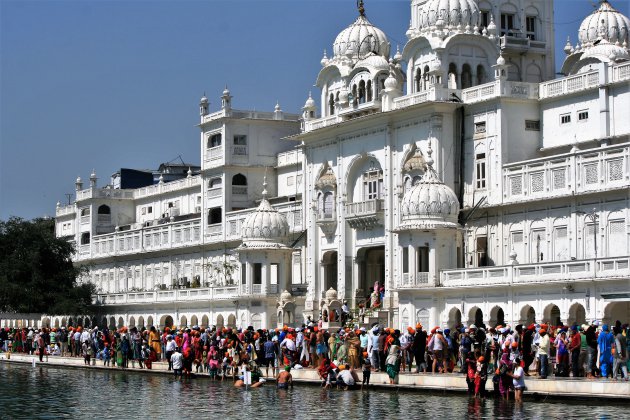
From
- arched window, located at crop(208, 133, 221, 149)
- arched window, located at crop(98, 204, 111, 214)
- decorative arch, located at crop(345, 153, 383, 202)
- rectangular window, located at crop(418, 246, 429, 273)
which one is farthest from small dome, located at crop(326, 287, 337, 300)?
arched window, located at crop(98, 204, 111, 214)

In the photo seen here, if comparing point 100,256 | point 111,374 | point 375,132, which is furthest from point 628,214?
point 100,256


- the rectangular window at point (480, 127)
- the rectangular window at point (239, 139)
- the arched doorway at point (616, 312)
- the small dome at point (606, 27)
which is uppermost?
the small dome at point (606, 27)

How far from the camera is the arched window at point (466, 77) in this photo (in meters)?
64.9

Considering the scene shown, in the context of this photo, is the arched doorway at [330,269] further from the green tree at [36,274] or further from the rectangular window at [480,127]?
the green tree at [36,274]

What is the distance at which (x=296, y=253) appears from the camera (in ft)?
246

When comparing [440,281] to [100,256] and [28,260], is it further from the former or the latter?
[100,256]

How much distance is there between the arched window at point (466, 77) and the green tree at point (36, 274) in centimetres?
3236

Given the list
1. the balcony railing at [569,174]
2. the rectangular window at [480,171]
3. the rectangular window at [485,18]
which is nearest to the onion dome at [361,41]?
the rectangular window at [485,18]

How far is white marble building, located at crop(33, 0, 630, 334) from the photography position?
180 ft

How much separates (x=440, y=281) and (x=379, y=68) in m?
14.7

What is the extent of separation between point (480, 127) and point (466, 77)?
4550 mm

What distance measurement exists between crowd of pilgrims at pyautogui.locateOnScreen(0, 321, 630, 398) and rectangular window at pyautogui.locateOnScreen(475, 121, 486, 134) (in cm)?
1480

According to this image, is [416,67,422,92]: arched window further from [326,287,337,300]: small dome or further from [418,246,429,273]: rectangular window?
[326,287,337,300]: small dome

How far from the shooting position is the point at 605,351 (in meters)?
38.9
